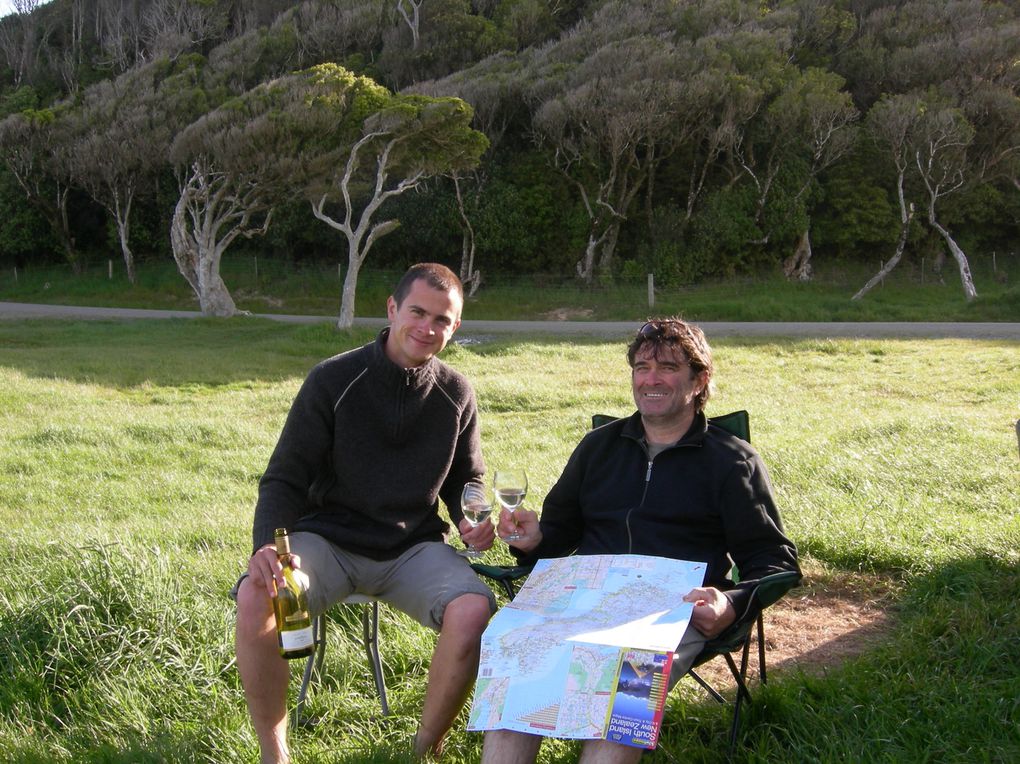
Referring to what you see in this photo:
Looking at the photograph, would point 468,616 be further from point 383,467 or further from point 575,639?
point 383,467

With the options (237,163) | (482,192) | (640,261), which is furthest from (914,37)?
(237,163)

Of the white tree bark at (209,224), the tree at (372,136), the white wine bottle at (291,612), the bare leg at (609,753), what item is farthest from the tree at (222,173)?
the bare leg at (609,753)

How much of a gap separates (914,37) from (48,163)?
3024 cm

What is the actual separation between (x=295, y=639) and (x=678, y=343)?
1.58 metres

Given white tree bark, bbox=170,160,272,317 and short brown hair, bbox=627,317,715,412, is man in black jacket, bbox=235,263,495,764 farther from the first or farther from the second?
white tree bark, bbox=170,160,272,317

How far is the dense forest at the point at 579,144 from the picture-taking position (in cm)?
2542

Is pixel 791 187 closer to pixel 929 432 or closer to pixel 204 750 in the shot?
pixel 929 432

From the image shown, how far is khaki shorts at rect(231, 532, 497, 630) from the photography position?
3131 millimetres

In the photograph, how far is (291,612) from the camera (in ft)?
9.48

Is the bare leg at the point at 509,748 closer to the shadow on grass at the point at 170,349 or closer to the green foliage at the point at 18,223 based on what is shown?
the shadow on grass at the point at 170,349

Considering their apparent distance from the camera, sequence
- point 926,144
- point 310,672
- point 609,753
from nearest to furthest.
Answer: point 609,753 → point 310,672 → point 926,144

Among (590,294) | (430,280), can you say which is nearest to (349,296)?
(590,294)

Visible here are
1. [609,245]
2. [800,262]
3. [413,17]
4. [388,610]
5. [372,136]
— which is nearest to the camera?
[388,610]

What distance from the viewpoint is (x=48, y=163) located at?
33.3 metres
